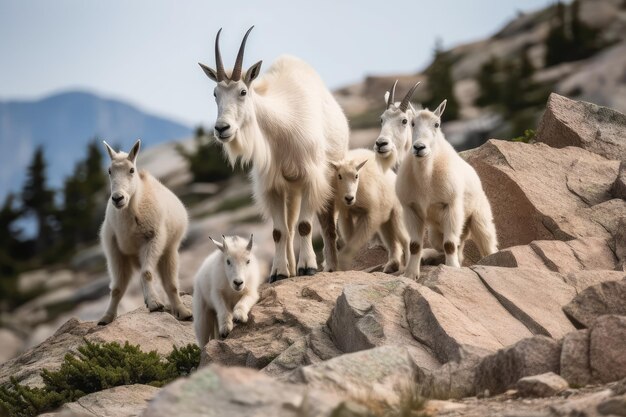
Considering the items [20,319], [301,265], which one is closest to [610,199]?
[301,265]

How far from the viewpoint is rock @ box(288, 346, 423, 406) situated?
6.98 m

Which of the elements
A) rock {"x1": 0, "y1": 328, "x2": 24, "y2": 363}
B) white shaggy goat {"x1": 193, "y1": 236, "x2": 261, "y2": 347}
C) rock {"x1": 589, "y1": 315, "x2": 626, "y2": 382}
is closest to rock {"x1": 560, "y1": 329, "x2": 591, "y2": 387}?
rock {"x1": 589, "y1": 315, "x2": 626, "y2": 382}

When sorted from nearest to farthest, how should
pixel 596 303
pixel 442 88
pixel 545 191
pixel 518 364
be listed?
pixel 518 364
pixel 596 303
pixel 545 191
pixel 442 88

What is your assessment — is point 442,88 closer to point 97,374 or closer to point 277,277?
point 277,277

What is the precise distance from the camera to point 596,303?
8.89 meters

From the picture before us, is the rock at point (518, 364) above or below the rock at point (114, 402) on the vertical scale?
above

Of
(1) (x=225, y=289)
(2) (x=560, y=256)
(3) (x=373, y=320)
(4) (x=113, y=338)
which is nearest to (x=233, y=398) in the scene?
(3) (x=373, y=320)

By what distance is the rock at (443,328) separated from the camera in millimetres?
8461

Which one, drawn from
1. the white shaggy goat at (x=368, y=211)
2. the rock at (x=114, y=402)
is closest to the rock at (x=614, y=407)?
the rock at (x=114, y=402)

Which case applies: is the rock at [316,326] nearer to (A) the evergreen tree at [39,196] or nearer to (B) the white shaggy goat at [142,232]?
(B) the white shaggy goat at [142,232]

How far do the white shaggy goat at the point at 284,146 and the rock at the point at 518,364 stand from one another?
181 inches

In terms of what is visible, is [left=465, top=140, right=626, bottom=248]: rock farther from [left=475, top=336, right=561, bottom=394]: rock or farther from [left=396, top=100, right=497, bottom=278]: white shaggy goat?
[left=475, top=336, right=561, bottom=394]: rock

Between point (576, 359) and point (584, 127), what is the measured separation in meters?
7.49

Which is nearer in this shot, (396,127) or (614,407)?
(614,407)
